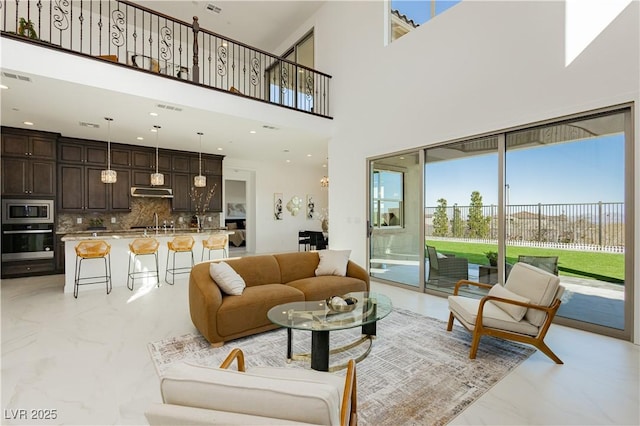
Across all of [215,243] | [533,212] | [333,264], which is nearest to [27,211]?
[215,243]

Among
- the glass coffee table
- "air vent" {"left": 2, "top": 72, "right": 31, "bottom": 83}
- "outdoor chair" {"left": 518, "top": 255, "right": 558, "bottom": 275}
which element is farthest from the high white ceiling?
"outdoor chair" {"left": 518, "top": 255, "right": 558, "bottom": 275}

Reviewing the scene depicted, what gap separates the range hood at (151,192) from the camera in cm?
719

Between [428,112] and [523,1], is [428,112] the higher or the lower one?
the lower one

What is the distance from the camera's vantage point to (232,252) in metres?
9.56

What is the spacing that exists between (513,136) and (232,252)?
26.6 ft

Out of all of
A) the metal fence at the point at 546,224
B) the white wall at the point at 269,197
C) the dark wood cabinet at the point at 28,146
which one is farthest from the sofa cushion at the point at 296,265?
the dark wood cabinet at the point at 28,146

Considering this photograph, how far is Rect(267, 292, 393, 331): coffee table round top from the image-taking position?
2410 millimetres

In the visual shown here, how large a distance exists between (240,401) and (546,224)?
4256mm

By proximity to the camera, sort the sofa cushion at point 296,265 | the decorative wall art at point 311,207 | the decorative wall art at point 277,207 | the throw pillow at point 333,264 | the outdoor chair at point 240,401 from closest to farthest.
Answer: the outdoor chair at point 240,401, the sofa cushion at point 296,265, the throw pillow at point 333,264, the decorative wall art at point 277,207, the decorative wall art at point 311,207

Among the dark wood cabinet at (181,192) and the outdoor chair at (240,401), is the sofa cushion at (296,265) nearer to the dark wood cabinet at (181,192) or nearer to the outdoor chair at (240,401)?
the outdoor chair at (240,401)

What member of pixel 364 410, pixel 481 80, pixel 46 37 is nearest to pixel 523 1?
pixel 481 80

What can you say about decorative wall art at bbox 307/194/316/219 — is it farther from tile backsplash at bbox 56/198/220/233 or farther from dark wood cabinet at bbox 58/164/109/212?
dark wood cabinet at bbox 58/164/109/212

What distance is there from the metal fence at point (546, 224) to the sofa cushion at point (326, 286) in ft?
6.08

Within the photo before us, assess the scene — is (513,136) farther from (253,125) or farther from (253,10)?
(253,10)
